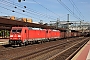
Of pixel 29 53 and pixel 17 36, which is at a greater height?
pixel 17 36

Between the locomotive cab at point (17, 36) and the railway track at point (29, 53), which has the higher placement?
the locomotive cab at point (17, 36)

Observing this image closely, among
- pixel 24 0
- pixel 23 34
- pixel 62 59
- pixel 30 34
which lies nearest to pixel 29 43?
pixel 30 34

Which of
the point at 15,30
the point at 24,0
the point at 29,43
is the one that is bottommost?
the point at 29,43

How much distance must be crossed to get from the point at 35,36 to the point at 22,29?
22.2 ft

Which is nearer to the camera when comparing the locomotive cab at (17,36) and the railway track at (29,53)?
the railway track at (29,53)

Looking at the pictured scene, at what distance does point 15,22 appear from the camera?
40.8 metres

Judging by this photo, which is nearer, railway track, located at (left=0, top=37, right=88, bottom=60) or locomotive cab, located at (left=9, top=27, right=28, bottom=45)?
railway track, located at (left=0, top=37, right=88, bottom=60)

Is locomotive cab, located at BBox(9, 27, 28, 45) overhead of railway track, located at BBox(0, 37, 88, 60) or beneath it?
overhead

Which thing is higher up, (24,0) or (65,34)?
(24,0)

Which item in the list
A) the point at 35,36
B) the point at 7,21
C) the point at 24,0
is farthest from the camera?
the point at 7,21

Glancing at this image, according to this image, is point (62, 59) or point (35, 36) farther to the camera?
point (35, 36)

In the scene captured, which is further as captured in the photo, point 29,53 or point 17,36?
point 17,36

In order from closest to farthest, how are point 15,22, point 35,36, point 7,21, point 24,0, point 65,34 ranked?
1. point 24,0
2. point 35,36
3. point 7,21
4. point 15,22
5. point 65,34

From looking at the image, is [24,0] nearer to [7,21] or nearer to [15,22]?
[7,21]
